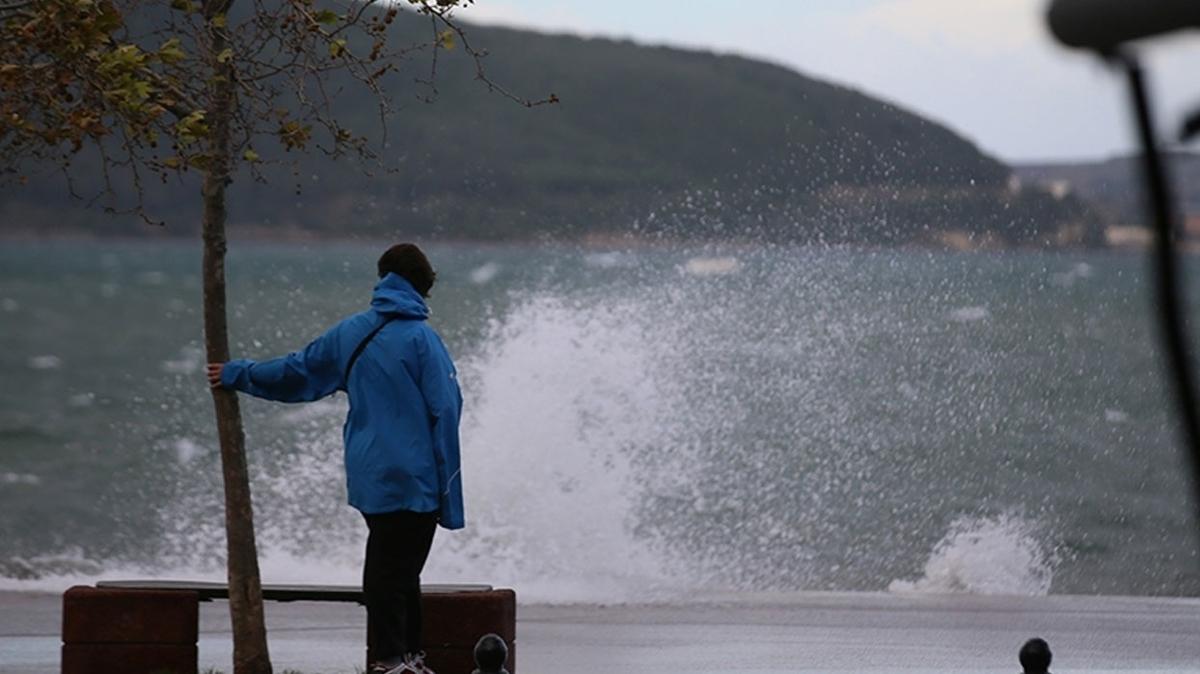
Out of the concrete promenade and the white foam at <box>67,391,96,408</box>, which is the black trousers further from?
the white foam at <box>67,391,96,408</box>

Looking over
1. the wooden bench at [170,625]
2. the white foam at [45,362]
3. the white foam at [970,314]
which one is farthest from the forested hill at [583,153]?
the wooden bench at [170,625]

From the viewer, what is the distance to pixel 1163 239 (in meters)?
1.00

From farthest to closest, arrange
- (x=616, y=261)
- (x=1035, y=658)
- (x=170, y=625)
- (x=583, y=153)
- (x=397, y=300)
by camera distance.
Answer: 1. (x=583, y=153)
2. (x=616, y=261)
3. (x=170, y=625)
4. (x=397, y=300)
5. (x=1035, y=658)

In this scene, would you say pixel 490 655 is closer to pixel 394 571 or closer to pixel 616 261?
pixel 394 571

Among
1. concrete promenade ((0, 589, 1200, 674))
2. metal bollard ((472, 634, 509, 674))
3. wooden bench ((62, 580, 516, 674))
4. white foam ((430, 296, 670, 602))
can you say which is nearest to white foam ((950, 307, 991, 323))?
white foam ((430, 296, 670, 602))

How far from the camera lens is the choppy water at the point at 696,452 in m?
20.7

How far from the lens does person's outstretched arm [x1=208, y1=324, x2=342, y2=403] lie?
8.28m

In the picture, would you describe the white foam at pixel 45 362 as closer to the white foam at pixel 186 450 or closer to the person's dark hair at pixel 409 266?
the white foam at pixel 186 450

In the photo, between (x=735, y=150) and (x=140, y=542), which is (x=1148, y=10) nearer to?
(x=140, y=542)

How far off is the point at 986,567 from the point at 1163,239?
19.7 m

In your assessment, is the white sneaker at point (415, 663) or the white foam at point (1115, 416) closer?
the white sneaker at point (415, 663)

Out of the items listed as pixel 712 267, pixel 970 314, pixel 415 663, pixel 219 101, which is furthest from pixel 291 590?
pixel 970 314

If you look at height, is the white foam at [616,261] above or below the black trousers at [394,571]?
above

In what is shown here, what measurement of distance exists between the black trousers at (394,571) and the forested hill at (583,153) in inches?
3683
